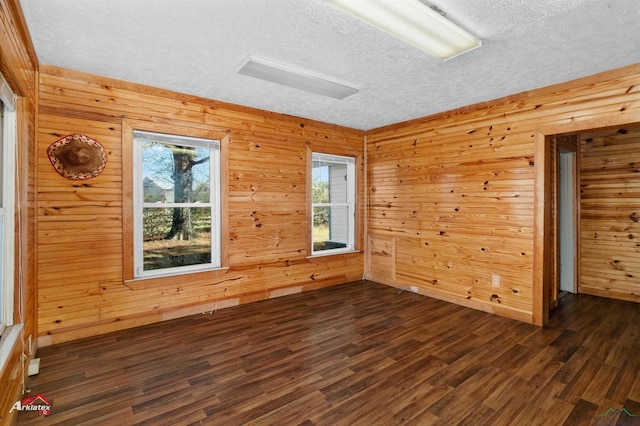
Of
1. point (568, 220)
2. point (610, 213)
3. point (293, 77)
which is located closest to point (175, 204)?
point (293, 77)

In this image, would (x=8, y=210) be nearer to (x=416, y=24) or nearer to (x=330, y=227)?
(x=416, y=24)

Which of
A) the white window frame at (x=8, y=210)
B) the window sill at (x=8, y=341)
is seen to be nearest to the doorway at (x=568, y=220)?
the window sill at (x=8, y=341)

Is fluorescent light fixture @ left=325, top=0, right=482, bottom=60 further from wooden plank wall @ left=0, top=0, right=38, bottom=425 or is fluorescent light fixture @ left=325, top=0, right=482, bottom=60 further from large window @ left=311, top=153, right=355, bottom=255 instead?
large window @ left=311, top=153, right=355, bottom=255

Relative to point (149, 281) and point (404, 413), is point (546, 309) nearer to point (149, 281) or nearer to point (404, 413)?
point (404, 413)

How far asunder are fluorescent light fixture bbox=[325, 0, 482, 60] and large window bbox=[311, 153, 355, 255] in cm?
261

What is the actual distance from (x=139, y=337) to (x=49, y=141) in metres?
2.01

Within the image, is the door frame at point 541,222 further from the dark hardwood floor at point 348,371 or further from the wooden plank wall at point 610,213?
the wooden plank wall at point 610,213

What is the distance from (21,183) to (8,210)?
0.86 feet

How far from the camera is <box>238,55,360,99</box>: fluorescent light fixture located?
8.94 feet

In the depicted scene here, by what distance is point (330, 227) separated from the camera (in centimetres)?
517

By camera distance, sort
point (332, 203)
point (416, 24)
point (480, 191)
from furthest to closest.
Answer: point (332, 203) → point (480, 191) → point (416, 24)

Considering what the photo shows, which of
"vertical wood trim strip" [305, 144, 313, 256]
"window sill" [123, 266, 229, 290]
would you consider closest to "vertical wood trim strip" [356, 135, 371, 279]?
"vertical wood trim strip" [305, 144, 313, 256]

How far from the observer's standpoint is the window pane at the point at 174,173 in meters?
3.44

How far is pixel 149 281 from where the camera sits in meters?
3.31
